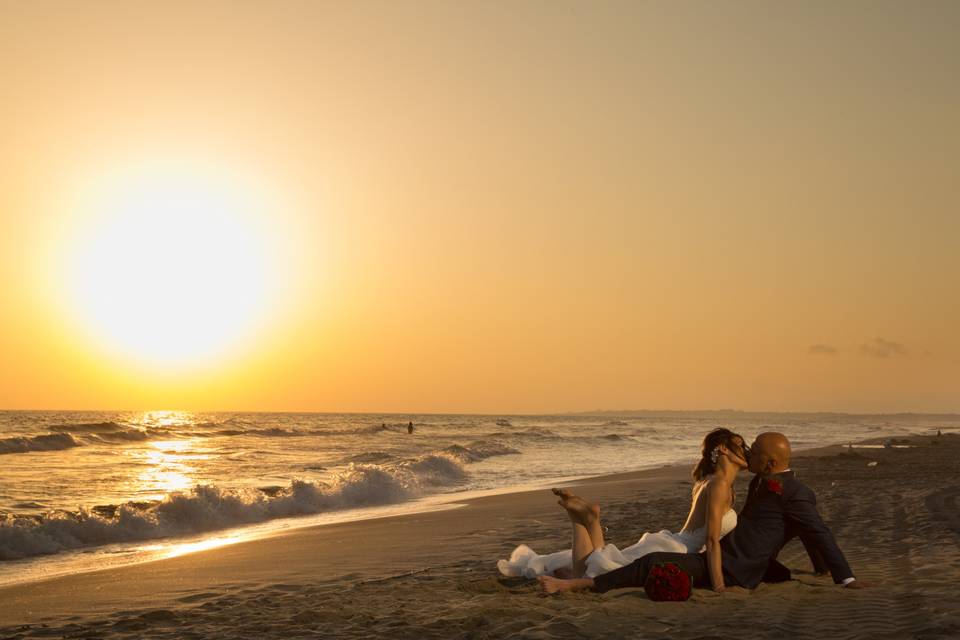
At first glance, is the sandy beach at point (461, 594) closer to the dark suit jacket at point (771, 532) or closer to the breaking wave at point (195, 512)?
the dark suit jacket at point (771, 532)

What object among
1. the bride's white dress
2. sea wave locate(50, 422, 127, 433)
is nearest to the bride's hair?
the bride's white dress

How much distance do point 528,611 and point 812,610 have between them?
83.5 inches

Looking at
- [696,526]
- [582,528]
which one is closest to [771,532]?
[696,526]

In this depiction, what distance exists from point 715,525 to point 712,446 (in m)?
0.63

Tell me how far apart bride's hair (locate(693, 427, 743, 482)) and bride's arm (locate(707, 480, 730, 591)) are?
16 centimetres

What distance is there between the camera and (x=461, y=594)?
7.39 metres

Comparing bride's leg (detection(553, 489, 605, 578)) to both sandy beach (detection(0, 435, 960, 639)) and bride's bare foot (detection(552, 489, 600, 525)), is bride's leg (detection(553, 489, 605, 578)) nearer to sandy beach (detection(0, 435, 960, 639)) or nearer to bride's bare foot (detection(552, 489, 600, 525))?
bride's bare foot (detection(552, 489, 600, 525))

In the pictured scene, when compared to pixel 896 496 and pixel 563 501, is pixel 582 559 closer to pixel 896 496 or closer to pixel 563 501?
pixel 563 501

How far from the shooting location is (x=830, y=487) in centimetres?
1662

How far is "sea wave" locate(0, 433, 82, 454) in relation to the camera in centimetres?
Answer: 3575

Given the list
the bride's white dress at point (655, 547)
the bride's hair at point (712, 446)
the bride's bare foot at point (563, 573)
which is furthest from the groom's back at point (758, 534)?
the bride's bare foot at point (563, 573)

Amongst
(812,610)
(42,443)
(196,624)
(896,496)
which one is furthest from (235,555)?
(42,443)

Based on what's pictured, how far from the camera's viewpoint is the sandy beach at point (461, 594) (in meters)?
5.99

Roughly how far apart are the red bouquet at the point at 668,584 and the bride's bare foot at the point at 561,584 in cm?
55
